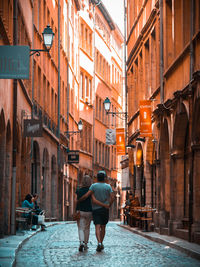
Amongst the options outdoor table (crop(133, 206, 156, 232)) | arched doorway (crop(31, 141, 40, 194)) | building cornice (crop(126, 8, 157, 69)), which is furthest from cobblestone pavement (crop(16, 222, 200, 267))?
arched doorway (crop(31, 141, 40, 194))

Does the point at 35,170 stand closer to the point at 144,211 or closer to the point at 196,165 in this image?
the point at 144,211

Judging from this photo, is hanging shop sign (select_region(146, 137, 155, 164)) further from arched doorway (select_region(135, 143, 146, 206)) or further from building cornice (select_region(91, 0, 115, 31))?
building cornice (select_region(91, 0, 115, 31))

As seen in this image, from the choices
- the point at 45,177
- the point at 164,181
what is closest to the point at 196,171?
the point at 164,181

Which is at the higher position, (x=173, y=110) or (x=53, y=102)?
(x=53, y=102)

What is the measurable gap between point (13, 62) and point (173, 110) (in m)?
9.00

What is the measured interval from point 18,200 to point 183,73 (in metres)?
9.17

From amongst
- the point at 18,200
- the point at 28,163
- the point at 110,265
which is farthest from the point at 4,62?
the point at 28,163

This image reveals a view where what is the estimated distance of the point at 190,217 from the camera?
17.6m

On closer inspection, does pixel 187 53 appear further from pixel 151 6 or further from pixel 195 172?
pixel 151 6

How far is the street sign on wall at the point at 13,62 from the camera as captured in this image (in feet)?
41.0

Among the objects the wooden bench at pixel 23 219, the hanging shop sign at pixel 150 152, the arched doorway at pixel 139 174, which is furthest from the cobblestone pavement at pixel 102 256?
the arched doorway at pixel 139 174

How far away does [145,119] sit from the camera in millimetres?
25531

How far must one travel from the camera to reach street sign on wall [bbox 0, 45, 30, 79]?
12492 millimetres

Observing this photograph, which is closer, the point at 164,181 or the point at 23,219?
the point at 23,219
